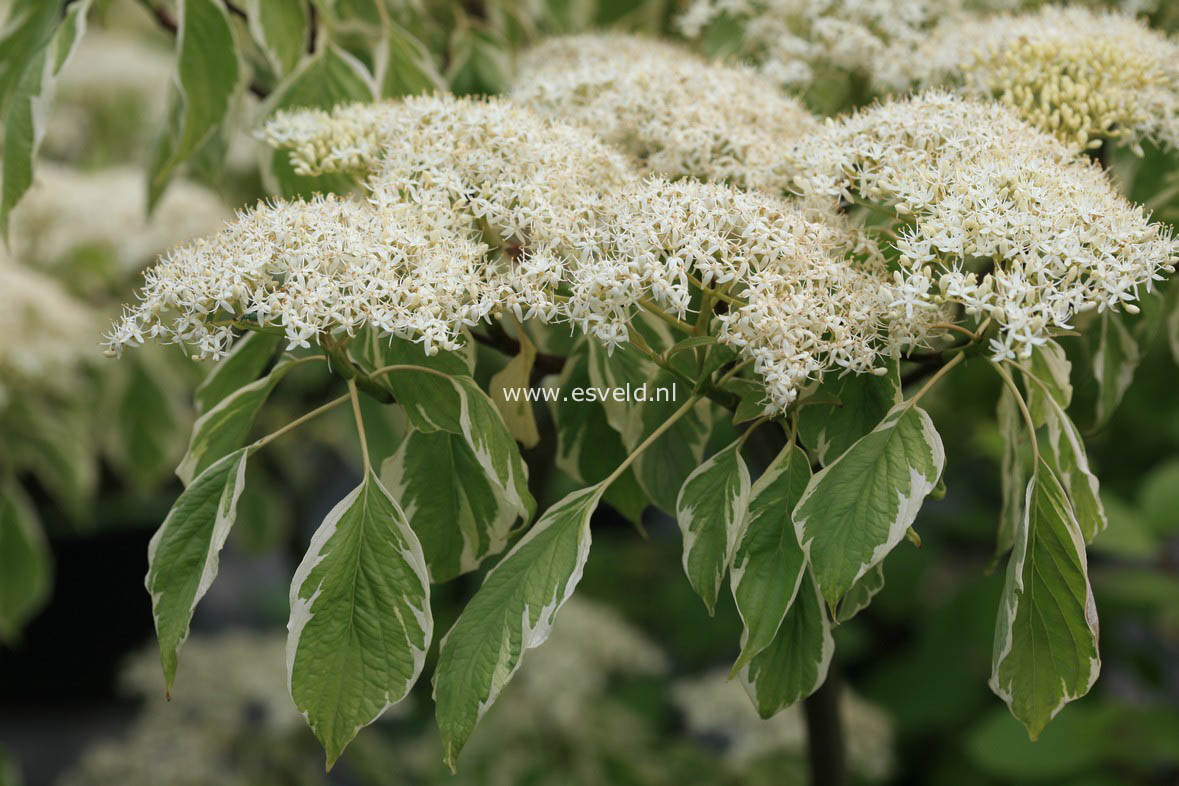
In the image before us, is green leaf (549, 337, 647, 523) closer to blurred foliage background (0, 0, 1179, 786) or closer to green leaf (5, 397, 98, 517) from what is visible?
blurred foliage background (0, 0, 1179, 786)

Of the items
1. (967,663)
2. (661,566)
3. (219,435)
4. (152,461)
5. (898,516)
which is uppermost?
(898,516)

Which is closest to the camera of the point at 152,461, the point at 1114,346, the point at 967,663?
the point at 1114,346

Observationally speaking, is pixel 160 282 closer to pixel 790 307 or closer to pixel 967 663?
pixel 790 307

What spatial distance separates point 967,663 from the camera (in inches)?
75.5

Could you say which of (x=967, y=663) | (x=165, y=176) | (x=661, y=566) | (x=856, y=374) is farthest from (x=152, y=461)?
(x=967, y=663)

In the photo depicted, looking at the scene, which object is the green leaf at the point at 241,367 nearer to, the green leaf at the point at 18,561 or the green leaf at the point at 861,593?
the green leaf at the point at 861,593

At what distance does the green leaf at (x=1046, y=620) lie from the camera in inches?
24.1

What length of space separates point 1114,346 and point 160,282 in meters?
0.78

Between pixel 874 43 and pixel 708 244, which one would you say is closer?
pixel 708 244

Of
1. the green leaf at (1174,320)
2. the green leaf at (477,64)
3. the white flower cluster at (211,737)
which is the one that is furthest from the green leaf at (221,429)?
the white flower cluster at (211,737)

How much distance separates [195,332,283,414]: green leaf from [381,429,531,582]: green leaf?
0.65 feet

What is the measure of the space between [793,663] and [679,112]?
Answer: 1.50 ft

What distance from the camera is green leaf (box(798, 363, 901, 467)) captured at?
0.68 meters

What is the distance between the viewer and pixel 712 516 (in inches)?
26.7
